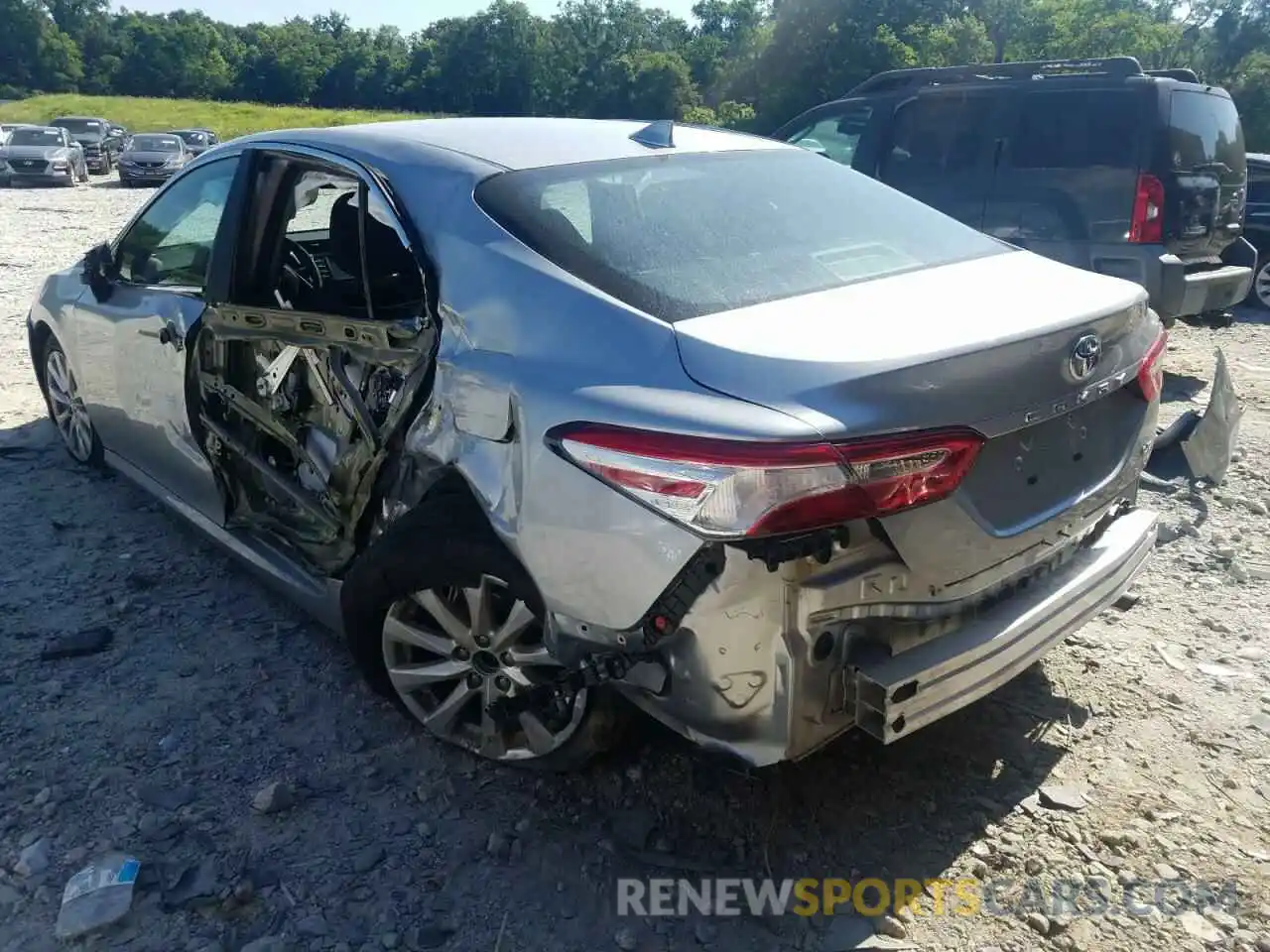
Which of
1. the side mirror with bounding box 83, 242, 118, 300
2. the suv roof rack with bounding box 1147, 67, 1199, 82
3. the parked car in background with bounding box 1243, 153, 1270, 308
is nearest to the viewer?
the side mirror with bounding box 83, 242, 118, 300

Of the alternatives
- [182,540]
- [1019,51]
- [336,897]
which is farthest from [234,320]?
[1019,51]

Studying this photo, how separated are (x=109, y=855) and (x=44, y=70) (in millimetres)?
97524

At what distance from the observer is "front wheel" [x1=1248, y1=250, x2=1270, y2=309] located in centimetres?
1023

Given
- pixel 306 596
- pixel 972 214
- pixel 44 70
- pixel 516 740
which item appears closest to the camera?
pixel 516 740

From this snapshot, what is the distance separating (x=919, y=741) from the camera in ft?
10.2

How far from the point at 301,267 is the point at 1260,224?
9.73m

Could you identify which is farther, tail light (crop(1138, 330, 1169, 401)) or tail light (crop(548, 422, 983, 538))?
tail light (crop(1138, 330, 1169, 401))

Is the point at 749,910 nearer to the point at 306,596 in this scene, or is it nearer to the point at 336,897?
the point at 336,897

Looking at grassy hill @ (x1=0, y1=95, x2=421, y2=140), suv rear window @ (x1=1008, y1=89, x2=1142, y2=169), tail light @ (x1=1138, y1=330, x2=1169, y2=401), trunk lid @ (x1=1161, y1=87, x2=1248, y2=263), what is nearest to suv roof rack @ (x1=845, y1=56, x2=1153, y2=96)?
suv rear window @ (x1=1008, y1=89, x2=1142, y2=169)

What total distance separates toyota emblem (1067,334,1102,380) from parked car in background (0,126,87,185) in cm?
2757

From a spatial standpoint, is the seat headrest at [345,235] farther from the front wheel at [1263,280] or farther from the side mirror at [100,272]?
the front wheel at [1263,280]

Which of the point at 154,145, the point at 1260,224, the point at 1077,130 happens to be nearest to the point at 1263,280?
the point at 1260,224

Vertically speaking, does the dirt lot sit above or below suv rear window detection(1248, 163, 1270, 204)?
below

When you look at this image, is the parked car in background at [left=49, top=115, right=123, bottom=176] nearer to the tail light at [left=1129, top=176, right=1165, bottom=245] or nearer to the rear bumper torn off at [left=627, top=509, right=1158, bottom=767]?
the tail light at [left=1129, top=176, right=1165, bottom=245]
